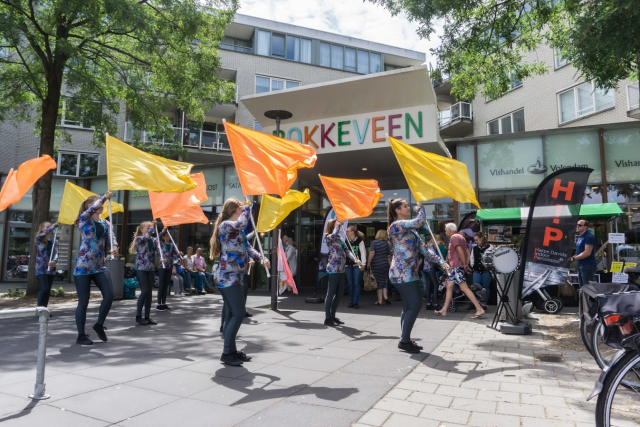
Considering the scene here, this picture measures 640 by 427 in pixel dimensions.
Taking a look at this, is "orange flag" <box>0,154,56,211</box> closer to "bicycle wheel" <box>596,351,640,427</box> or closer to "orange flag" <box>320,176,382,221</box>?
"orange flag" <box>320,176,382,221</box>

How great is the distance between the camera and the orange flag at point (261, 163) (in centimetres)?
663

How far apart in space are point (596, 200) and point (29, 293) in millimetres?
16462

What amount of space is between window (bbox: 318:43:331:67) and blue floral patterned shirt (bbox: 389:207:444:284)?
85.8ft

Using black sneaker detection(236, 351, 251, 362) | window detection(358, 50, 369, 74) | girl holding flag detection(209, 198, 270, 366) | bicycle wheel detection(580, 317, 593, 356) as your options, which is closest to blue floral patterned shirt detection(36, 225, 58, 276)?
girl holding flag detection(209, 198, 270, 366)

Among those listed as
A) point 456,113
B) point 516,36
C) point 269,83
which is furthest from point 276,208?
point 269,83

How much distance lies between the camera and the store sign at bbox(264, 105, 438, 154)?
11.3m

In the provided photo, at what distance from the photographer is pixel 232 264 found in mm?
5117

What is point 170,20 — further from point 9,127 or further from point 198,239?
point 9,127

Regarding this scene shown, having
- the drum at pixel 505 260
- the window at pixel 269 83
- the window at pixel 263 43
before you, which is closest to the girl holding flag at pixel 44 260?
the drum at pixel 505 260

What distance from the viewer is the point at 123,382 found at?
429 centimetres

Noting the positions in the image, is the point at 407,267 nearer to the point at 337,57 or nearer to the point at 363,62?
the point at 337,57

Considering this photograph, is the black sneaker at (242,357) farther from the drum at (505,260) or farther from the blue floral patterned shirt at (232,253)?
the drum at (505,260)

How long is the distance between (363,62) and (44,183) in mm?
23735

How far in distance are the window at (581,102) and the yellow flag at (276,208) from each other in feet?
52.1
